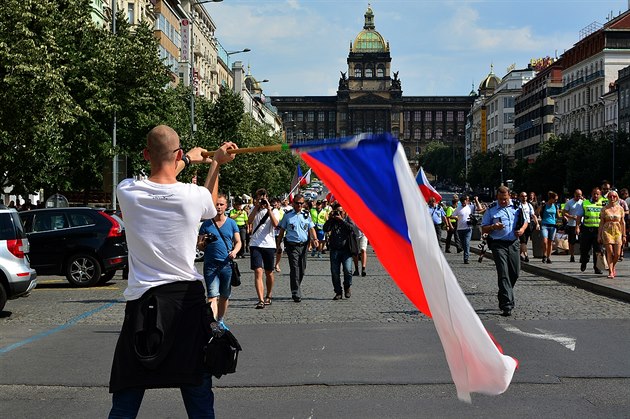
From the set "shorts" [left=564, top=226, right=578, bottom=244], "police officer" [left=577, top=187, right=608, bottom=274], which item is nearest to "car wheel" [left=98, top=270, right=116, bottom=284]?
"police officer" [left=577, top=187, right=608, bottom=274]

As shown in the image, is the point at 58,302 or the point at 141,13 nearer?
the point at 58,302

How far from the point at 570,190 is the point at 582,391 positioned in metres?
75.6

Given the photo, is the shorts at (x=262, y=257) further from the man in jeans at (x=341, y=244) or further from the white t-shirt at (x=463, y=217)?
the white t-shirt at (x=463, y=217)

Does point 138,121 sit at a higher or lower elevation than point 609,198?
higher

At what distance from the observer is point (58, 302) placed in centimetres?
1719

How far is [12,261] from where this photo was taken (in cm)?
1518

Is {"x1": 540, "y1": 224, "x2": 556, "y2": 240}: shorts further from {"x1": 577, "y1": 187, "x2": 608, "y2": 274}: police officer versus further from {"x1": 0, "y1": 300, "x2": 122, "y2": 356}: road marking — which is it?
{"x1": 0, "y1": 300, "x2": 122, "y2": 356}: road marking

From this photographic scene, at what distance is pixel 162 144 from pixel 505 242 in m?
9.96

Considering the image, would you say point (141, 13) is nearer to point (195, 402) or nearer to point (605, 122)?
point (605, 122)

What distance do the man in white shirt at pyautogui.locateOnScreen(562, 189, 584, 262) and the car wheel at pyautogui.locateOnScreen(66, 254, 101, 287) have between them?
1091 centimetres

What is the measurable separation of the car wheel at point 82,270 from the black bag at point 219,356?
52.6 ft

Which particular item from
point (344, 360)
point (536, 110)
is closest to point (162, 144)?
point (344, 360)

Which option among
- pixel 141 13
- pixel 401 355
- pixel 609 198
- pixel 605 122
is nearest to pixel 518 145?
pixel 605 122

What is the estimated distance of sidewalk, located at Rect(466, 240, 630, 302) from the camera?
57.8 feet
